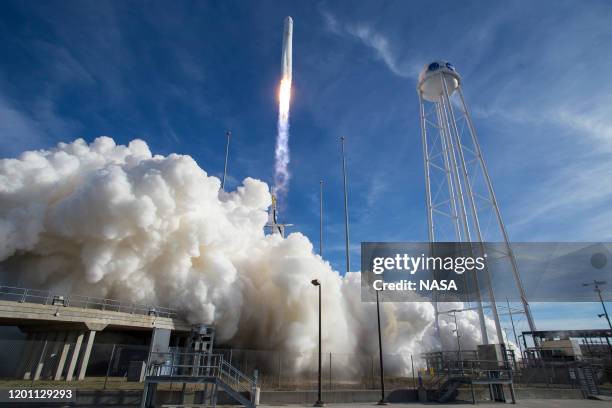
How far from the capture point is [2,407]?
17688 millimetres

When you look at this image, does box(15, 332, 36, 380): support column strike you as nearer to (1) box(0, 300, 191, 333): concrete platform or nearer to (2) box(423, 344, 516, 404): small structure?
(1) box(0, 300, 191, 333): concrete platform

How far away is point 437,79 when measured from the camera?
4375cm

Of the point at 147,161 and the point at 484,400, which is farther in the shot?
the point at 147,161

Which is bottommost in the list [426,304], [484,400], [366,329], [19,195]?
[484,400]

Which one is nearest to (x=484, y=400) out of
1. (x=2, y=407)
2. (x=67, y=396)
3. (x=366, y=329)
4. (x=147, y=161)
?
(x=366, y=329)

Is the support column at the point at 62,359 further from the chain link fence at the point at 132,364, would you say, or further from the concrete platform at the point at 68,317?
the concrete platform at the point at 68,317

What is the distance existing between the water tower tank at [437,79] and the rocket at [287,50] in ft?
55.5

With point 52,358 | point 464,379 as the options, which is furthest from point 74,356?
point 464,379

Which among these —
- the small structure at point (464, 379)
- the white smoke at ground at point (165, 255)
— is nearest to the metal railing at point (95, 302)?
the white smoke at ground at point (165, 255)

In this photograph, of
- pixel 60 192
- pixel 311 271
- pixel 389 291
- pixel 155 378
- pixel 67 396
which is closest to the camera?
pixel 155 378

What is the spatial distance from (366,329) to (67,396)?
1414 inches

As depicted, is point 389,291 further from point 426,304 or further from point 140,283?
point 140,283

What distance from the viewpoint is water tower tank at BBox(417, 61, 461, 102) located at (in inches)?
1713

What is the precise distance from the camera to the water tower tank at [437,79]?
43500 millimetres
